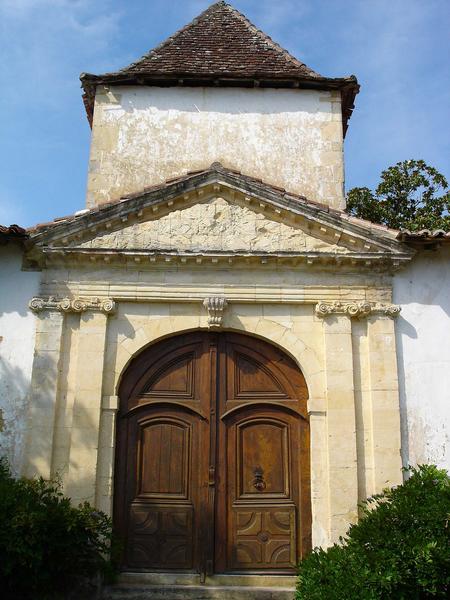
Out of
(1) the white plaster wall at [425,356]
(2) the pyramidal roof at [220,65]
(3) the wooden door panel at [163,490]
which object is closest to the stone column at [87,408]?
(3) the wooden door panel at [163,490]

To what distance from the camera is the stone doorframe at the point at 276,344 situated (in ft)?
23.7

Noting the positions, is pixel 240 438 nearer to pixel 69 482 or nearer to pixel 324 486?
pixel 324 486

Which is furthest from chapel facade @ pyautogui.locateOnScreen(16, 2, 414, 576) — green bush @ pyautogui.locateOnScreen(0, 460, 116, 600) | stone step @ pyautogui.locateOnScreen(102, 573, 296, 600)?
green bush @ pyautogui.locateOnScreen(0, 460, 116, 600)

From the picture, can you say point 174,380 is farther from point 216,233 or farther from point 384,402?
point 384,402

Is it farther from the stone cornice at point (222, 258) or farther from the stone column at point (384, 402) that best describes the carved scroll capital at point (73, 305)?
the stone column at point (384, 402)

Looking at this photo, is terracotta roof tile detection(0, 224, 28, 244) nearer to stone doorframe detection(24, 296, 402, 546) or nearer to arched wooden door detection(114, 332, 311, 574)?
stone doorframe detection(24, 296, 402, 546)

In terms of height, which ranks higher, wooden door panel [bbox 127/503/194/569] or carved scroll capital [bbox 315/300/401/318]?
carved scroll capital [bbox 315/300/401/318]

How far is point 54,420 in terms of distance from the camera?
24.2ft

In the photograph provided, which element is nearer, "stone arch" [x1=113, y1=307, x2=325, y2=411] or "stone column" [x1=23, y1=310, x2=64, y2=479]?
"stone column" [x1=23, y1=310, x2=64, y2=479]

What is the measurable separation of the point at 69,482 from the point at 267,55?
695cm

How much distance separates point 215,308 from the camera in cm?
770

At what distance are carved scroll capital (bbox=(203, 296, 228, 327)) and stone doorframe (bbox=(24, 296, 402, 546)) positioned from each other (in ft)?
0.04

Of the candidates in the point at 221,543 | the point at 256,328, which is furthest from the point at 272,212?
the point at 221,543

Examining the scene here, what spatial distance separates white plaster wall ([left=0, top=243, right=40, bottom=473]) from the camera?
7375mm
